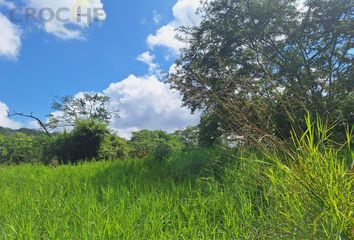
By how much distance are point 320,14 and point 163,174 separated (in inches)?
327

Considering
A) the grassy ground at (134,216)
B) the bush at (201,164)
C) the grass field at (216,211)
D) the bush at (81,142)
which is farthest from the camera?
the bush at (81,142)

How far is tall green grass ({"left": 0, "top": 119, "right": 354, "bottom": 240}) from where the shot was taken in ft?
7.77

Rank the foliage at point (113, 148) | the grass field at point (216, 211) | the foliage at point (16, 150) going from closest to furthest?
the grass field at point (216, 211)
the foliage at point (113, 148)
the foliage at point (16, 150)

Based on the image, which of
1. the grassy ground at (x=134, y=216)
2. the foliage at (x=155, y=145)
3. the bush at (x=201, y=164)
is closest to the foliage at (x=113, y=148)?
the foliage at (x=155, y=145)

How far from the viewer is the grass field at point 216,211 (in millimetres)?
2354

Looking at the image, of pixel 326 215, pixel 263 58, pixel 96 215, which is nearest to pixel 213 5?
pixel 263 58

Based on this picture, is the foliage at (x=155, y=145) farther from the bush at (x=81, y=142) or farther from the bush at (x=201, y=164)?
the bush at (x=201, y=164)

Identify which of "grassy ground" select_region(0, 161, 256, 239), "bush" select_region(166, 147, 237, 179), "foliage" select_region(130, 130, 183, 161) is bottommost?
"grassy ground" select_region(0, 161, 256, 239)

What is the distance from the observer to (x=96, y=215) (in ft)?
12.2

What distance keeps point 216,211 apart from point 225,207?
11 centimetres

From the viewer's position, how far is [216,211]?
407 cm

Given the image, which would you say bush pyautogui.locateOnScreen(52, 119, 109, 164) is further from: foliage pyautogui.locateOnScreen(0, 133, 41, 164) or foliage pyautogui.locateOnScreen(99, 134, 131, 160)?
foliage pyautogui.locateOnScreen(0, 133, 41, 164)

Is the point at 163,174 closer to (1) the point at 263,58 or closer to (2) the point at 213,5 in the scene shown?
(1) the point at 263,58

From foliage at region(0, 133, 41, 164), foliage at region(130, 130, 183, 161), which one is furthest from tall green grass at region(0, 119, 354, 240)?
foliage at region(0, 133, 41, 164)
